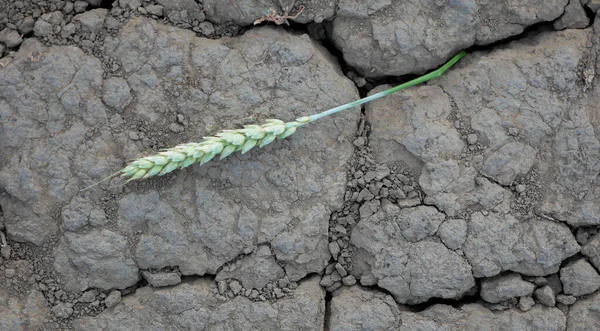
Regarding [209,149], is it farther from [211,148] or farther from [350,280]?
[350,280]

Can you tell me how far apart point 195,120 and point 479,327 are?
1.59 meters

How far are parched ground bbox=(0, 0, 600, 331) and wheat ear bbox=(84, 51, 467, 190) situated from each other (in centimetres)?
13

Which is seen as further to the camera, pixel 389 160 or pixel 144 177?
pixel 389 160

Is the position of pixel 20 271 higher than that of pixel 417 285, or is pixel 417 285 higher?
pixel 417 285

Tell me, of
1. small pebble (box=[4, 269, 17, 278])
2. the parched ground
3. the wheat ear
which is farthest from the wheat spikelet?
small pebble (box=[4, 269, 17, 278])

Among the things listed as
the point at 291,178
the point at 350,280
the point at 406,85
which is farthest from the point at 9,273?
the point at 406,85

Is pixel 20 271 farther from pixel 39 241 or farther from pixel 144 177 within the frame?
pixel 144 177

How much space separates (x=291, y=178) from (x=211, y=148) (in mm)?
433

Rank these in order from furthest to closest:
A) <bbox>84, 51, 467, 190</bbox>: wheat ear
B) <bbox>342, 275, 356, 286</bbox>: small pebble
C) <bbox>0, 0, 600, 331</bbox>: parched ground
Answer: <bbox>342, 275, 356, 286</bbox>: small pebble, <bbox>0, 0, 600, 331</bbox>: parched ground, <bbox>84, 51, 467, 190</bbox>: wheat ear

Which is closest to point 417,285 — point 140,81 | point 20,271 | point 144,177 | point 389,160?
point 389,160

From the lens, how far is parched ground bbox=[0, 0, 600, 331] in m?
3.46

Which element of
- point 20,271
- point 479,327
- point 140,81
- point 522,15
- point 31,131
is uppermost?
point 522,15

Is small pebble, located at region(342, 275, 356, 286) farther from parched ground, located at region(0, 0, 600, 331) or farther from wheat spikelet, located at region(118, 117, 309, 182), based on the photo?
wheat spikelet, located at region(118, 117, 309, 182)

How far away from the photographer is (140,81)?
137 inches
